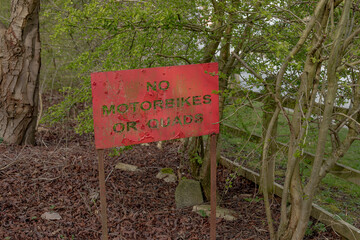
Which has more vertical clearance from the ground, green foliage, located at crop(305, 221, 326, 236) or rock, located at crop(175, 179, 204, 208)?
rock, located at crop(175, 179, 204, 208)

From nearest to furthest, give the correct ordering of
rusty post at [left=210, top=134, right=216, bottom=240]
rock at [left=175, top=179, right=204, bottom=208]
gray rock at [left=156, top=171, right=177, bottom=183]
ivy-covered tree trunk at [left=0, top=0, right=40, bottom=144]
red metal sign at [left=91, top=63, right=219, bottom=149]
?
1. red metal sign at [left=91, top=63, right=219, bottom=149]
2. rusty post at [left=210, top=134, right=216, bottom=240]
3. rock at [left=175, top=179, right=204, bottom=208]
4. gray rock at [left=156, top=171, right=177, bottom=183]
5. ivy-covered tree trunk at [left=0, top=0, right=40, bottom=144]

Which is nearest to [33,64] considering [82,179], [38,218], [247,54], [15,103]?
[15,103]

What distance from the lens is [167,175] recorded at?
18.9 feet

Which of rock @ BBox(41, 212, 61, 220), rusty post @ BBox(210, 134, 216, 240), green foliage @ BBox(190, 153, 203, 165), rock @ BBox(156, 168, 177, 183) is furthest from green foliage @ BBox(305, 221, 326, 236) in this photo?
rock @ BBox(41, 212, 61, 220)

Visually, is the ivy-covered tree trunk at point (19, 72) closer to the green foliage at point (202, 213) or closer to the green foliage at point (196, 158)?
the green foliage at point (196, 158)

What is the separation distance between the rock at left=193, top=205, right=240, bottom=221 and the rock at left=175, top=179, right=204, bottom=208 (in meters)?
0.13

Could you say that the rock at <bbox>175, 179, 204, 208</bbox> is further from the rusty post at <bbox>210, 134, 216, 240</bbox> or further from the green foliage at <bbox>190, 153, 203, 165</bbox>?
the rusty post at <bbox>210, 134, 216, 240</bbox>

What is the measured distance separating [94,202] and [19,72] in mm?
2946

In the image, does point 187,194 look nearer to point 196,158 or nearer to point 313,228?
point 196,158

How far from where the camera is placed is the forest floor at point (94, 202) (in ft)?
14.1

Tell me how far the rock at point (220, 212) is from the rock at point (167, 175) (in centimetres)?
85

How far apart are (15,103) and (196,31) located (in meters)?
3.57

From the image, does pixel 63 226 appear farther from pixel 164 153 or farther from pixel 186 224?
pixel 164 153

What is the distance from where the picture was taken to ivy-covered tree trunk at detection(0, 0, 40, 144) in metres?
6.23
